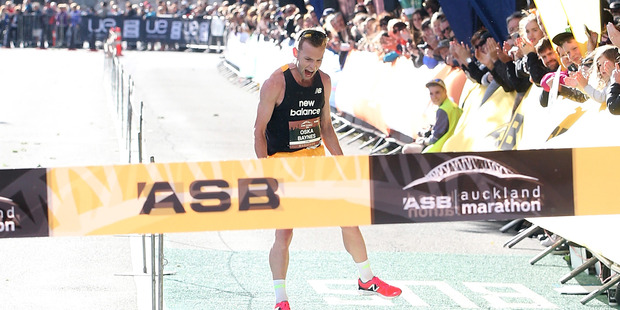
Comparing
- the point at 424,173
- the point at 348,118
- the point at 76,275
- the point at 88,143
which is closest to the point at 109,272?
the point at 76,275

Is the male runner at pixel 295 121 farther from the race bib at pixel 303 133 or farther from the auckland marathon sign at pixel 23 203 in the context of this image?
the auckland marathon sign at pixel 23 203

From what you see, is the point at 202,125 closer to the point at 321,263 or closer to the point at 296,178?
the point at 321,263

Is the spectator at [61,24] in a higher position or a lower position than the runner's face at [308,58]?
lower

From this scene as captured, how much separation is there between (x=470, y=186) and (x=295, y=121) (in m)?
1.81

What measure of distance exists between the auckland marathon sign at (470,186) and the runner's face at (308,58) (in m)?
1.50

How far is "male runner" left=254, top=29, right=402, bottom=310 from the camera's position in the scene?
701 centimetres

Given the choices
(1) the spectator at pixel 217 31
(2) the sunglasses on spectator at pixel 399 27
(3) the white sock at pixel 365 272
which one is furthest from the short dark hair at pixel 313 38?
(1) the spectator at pixel 217 31

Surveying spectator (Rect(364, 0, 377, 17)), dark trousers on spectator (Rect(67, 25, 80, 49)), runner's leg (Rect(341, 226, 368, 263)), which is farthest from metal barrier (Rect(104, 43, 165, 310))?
dark trousers on spectator (Rect(67, 25, 80, 49))

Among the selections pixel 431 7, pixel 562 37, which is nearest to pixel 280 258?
pixel 562 37

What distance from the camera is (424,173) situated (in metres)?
5.66

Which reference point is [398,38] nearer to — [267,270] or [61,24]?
[267,270]

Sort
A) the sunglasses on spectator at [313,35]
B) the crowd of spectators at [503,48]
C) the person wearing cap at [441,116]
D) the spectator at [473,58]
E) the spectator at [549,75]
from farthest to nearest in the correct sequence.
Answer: the person wearing cap at [441,116] → the spectator at [473,58] → the spectator at [549,75] → the crowd of spectators at [503,48] → the sunglasses on spectator at [313,35]

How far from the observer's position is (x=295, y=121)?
284 inches

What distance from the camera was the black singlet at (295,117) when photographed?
23.5 feet
